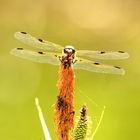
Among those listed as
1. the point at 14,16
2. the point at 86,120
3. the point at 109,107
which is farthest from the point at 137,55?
the point at 86,120

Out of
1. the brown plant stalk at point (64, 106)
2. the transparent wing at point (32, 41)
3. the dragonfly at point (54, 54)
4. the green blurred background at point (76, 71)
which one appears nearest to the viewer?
the brown plant stalk at point (64, 106)

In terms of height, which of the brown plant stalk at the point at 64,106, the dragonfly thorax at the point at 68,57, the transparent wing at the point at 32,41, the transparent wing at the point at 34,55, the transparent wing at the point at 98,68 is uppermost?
the transparent wing at the point at 32,41

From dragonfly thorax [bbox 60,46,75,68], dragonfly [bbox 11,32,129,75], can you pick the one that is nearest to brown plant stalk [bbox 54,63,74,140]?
dragonfly thorax [bbox 60,46,75,68]

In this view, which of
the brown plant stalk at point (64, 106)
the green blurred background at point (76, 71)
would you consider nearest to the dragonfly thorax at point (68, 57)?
the brown plant stalk at point (64, 106)

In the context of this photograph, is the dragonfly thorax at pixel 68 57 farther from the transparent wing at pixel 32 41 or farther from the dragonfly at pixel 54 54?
the transparent wing at pixel 32 41

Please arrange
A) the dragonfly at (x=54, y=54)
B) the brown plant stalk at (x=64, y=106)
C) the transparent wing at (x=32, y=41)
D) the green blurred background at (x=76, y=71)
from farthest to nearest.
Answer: the green blurred background at (x=76, y=71) < the transparent wing at (x=32, y=41) < the dragonfly at (x=54, y=54) < the brown plant stalk at (x=64, y=106)

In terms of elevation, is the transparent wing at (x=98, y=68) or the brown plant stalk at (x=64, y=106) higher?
the transparent wing at (x=98, y=68)

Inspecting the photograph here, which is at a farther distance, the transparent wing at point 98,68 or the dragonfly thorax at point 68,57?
the transparent wing at point 98,68
